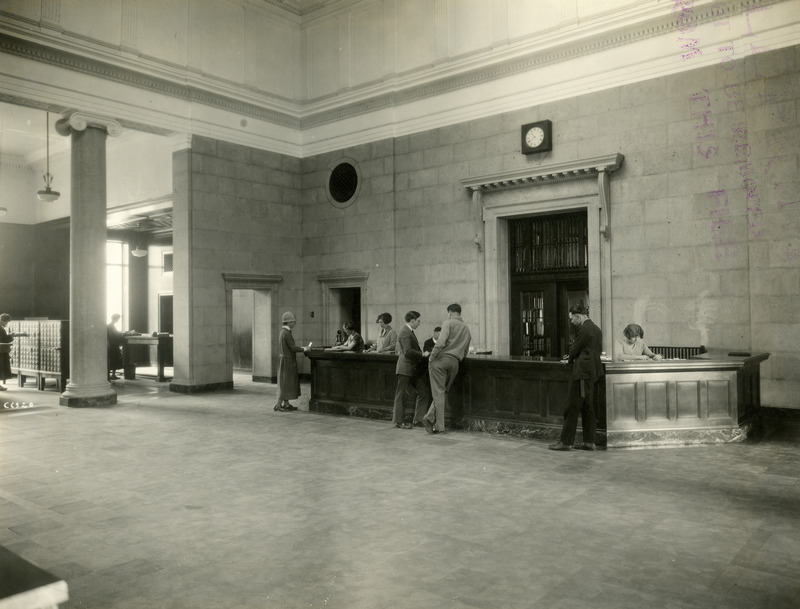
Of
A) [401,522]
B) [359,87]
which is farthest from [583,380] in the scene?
[359,87]

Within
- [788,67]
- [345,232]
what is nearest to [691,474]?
[788,67]

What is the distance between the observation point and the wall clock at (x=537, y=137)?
1191 cm

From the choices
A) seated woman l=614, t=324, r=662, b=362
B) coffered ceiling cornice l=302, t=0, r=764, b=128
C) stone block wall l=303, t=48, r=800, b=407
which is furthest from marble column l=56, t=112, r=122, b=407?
seated woman l=614, t=324, r=662, b=362

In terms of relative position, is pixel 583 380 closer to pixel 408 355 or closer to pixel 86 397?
pixel 408 355

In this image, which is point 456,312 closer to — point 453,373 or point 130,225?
point 453,373

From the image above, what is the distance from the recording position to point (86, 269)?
11891 mm

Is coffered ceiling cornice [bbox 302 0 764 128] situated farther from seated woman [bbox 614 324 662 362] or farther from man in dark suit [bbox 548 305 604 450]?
man in dark suit [bbox 548 305 604 450]

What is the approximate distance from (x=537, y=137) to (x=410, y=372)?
5.80 meters

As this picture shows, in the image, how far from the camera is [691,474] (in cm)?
644

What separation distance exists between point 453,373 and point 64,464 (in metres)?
5.11

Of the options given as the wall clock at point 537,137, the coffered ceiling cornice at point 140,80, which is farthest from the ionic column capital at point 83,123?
the wall clock at point 537,137

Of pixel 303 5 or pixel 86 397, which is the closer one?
pixel 86 397

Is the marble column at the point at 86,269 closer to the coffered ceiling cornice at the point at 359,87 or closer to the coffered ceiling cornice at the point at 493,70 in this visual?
the coffered ceiling cornice at the point at 359,87

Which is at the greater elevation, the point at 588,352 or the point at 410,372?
the point at 588,352
